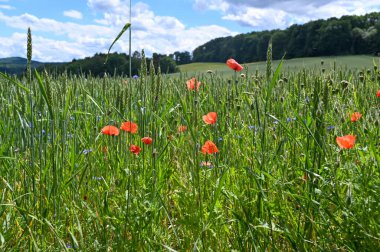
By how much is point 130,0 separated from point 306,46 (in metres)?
36.6

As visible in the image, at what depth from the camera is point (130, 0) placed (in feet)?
4.57

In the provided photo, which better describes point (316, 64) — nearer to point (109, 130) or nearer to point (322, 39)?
point (109, 130)

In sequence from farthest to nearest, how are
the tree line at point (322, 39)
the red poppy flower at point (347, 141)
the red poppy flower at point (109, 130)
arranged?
1. the tree line at point (322, 39)
2. the red poppy flower at point (109, 130)
3. the red poppy flower at point (347, 141)

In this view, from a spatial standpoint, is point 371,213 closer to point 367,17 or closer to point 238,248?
point 238,248

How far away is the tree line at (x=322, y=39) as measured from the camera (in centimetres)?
3231

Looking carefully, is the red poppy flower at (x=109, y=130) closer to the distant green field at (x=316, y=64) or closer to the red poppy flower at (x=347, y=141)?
the red poppy flower at (x=347, y=141)

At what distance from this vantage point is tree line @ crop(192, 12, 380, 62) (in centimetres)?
3231

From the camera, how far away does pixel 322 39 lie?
35.6m

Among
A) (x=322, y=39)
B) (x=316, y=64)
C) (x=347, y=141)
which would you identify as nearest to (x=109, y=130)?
(x=347, y=141)

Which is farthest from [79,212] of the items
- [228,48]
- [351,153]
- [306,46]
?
[228,48]

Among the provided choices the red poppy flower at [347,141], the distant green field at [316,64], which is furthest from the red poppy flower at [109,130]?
the distant green field at [316,64]

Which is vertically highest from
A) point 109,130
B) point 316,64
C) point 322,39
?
point 322,39

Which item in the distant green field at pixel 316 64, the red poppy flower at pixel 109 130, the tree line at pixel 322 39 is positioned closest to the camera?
the red poppy flower at pixel 109 130

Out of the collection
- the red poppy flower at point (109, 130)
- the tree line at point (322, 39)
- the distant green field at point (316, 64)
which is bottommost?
the red poppy flower at point (109, 130)
